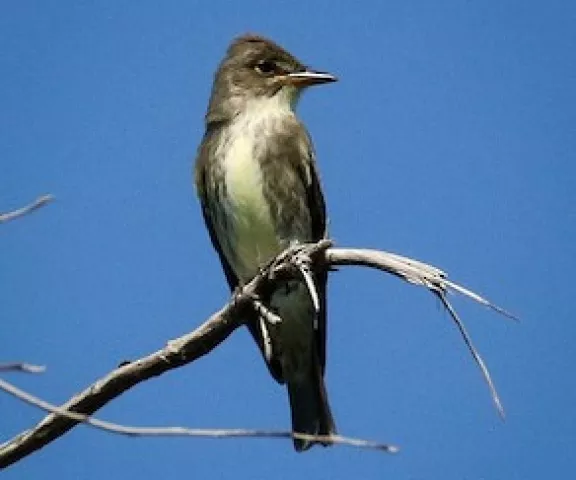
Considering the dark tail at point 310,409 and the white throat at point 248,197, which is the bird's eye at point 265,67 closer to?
the white throat at point 248,197

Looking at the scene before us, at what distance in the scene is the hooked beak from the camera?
7.50 m

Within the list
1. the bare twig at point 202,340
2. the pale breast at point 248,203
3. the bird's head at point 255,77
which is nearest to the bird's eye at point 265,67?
the bird's head at point 255,77

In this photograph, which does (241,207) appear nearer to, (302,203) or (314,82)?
(302,203)

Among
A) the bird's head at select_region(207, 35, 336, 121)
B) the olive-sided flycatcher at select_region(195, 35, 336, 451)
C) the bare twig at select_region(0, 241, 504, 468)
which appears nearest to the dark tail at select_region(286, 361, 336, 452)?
the olive-sided flycatcher at select_region(195, 35, 336, 451)

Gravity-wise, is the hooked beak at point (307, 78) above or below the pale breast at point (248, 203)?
above

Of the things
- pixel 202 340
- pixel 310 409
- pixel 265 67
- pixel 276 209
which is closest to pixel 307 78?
pixel 265 67

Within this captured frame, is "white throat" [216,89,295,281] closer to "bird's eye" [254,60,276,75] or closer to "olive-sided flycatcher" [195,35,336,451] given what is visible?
"olive-sided flycatcher" [195,35,336,451]

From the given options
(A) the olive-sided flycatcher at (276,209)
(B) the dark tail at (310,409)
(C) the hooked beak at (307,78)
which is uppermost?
(C) the hooked beak at (307,78)

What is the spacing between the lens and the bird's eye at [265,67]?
25.7 feet

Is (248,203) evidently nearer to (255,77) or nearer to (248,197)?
(248,197)

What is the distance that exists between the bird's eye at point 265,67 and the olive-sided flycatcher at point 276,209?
223mm

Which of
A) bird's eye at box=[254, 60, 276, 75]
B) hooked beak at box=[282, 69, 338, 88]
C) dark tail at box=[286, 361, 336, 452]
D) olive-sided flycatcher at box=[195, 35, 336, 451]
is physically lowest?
dark tail at box=[286, 361, 336, 452]

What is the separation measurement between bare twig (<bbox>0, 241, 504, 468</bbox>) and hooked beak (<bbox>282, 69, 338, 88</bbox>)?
2412mm

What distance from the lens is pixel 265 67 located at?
7863 mm
